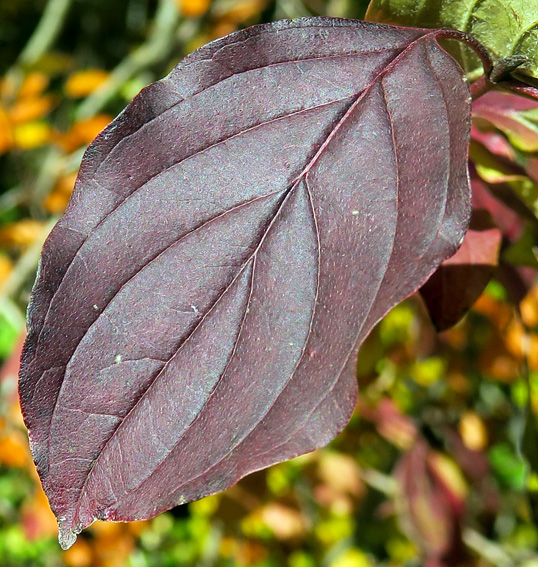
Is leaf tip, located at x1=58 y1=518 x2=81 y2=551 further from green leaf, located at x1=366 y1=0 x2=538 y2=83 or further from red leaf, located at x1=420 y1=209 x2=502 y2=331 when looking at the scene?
green leaf, located at x1=366 y1=0 x2=538 y2=83

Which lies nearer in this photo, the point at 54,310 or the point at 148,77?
the point at 54,310

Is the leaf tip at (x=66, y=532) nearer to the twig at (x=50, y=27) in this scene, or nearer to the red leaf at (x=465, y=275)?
the red leaf at (x=465, y=275)

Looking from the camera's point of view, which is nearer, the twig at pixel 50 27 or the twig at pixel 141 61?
the twig at pixel 141 61

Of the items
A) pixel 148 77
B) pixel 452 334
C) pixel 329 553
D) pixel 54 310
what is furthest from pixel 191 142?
pixel 329 553

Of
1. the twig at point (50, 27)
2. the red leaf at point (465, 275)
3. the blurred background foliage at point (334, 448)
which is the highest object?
the twig at point (50, 27)

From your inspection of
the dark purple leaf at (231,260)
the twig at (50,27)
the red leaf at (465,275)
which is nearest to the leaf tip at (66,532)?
the dark purple leaf at (231,260)

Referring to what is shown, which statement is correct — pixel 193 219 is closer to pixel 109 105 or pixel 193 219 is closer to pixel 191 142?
pixel 191 142
